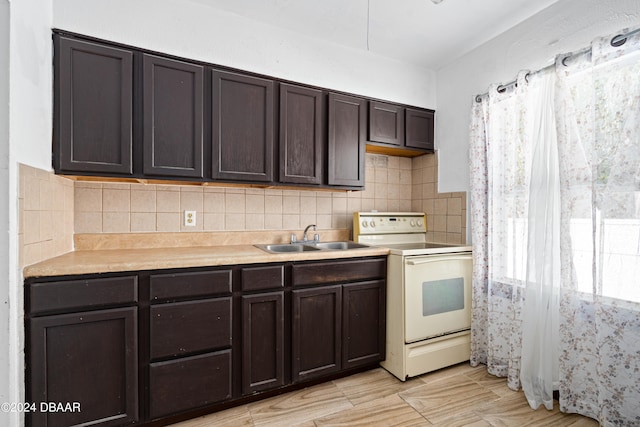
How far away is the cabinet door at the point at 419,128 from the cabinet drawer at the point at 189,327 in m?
2.04

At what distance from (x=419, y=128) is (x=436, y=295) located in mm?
1477

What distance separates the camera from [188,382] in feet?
5.35

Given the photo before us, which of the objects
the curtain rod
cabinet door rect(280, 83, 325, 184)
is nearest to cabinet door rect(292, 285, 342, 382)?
cabinet door rect(280, 83, 325, 184)

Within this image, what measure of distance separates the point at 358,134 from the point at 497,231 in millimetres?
1277

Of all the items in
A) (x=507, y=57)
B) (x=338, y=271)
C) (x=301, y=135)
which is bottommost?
(x=338, y=271)

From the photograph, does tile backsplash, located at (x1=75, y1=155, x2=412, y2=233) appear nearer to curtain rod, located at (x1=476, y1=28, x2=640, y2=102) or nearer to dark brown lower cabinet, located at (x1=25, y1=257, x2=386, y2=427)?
dark brown lower cabinet, located at (x1=25, y1=257, x2=386, y2=427)

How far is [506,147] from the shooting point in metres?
2.13

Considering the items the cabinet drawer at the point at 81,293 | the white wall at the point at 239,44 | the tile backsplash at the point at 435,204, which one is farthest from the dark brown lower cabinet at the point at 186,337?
the white wall at the point at 239,44

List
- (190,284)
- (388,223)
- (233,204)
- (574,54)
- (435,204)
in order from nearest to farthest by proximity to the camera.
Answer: (190,284) → (574,54) → (233,204) → (388,223) → (435,204)

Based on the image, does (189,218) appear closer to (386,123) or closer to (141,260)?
(141,260)

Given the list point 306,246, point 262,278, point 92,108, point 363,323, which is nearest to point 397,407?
point 363,323

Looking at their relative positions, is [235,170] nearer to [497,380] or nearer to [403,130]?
[403,130]

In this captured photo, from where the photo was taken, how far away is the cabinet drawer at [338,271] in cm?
193

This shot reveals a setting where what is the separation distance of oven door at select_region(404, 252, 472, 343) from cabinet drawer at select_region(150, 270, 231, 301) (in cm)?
122
